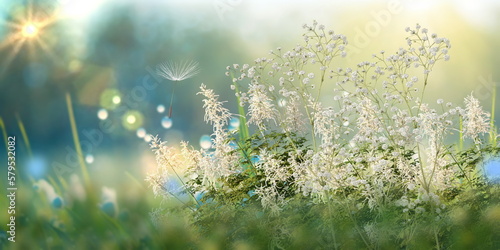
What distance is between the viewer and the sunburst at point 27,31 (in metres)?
6.45

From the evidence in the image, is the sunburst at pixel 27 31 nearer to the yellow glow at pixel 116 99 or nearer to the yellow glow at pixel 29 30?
the yellow glow at pixel 29 30

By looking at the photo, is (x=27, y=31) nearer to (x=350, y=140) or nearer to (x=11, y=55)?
(x=11, y=55)

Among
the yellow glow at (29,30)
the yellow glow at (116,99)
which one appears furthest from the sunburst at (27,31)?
the yellow glow at (116,99)

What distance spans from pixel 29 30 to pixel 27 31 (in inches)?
1.3

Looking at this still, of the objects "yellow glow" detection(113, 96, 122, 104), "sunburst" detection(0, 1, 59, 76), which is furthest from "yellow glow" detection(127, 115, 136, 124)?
"sunburst" detection(0, 1, 59, 76)

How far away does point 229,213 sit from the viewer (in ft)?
14.9

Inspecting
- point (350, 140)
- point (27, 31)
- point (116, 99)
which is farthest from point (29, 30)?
point (350, 140)

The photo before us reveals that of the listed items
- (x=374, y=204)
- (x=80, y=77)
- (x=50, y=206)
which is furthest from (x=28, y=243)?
(x=80, y=77)

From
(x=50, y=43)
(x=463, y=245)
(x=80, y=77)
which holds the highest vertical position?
(x=50, y=43)

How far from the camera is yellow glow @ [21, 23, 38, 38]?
6.50 m

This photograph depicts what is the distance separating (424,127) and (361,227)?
2.84ft

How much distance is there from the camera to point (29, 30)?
6.56 meters

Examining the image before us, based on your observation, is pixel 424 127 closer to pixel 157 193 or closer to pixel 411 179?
pixel 411 179

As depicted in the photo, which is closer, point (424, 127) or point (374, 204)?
point (424, 127)
